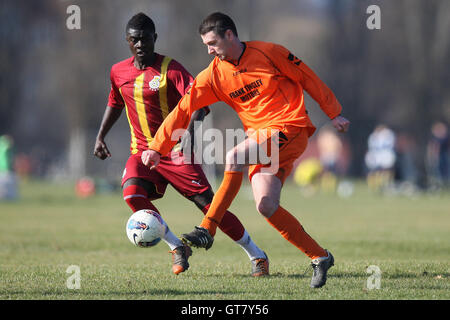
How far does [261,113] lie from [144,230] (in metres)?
1.47

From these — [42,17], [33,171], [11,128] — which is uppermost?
[42,17]

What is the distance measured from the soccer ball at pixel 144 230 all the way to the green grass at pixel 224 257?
1.21 feet

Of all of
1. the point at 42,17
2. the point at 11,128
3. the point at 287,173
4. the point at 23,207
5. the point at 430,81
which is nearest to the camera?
the point at 287,173

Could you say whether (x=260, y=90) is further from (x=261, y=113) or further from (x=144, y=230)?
(x=144, y=230)

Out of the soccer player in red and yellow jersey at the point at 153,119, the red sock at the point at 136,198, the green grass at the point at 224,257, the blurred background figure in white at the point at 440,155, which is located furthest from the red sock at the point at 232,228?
the blurred background figure in white at the point at 440,155

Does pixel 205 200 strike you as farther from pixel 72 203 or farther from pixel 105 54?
pixel 105 54

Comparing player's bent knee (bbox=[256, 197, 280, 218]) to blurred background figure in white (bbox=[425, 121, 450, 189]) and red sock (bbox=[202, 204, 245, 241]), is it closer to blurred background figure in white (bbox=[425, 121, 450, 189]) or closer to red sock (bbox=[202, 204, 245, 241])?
red sock (bbox=[202, 204, 245, 241])

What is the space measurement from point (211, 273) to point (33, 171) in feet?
127

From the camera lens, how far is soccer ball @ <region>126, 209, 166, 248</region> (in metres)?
6.51

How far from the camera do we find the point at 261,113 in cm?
636

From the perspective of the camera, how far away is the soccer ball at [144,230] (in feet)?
21.4

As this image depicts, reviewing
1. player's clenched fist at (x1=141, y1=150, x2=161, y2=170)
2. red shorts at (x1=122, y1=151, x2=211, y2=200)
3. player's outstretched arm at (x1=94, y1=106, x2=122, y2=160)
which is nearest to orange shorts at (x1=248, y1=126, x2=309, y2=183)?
player's clenched fist at (x1=141, y1=150, x2=161, y2=170)

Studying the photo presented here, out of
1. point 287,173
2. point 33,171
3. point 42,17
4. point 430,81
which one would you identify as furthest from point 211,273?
point 42,17
